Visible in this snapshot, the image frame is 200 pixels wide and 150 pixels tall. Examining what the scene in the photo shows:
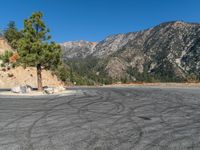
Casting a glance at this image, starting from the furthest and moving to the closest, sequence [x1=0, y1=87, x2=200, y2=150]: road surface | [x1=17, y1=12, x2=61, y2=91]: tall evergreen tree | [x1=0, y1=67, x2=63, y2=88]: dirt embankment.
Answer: [x1=0, y1=67, x2=63, y2=88]: dirt embankment, [x1=17, y1=12, x2=61, y2=91]: tall evergreen tree, [x1=0, y1=87, x2=200, y2=150]: road surface

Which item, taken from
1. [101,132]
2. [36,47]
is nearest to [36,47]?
[36,47]

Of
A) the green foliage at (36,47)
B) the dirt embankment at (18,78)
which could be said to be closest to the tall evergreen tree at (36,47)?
the green foliage at (36,47)

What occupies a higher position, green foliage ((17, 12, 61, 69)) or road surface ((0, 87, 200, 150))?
green foliage ((17, 12, 61, 69))

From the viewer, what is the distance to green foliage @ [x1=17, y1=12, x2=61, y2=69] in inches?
1508

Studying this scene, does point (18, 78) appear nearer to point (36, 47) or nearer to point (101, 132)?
point (36, 47)

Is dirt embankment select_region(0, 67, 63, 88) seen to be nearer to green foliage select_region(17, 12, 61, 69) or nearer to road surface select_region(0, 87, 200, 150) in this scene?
green foliage select_region(17, 12, 61, 69)

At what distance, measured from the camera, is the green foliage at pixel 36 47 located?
126ft

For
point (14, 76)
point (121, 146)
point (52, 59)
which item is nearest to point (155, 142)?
point (121, 146)

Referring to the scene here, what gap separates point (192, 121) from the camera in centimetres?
1420

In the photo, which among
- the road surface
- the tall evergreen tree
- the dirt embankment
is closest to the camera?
the road surface

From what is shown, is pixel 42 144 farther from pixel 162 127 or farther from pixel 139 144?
pixel 162 127

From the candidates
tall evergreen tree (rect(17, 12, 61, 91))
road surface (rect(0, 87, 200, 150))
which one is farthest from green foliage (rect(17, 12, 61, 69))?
road surface (rect(0, 87, 200, 150))

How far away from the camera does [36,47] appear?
3816 centimetres

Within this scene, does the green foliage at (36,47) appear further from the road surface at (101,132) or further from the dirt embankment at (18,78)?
the dirt embankment at (18,78)
